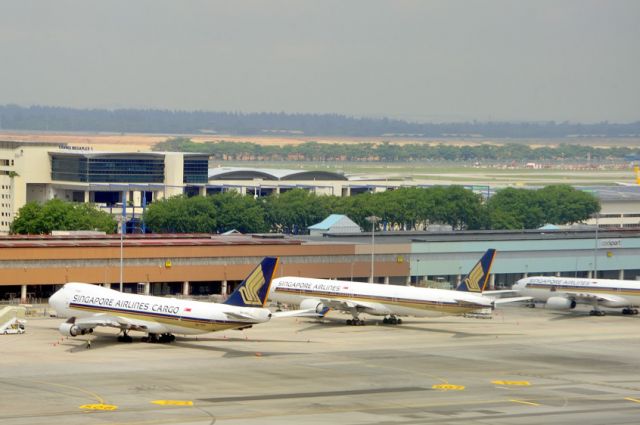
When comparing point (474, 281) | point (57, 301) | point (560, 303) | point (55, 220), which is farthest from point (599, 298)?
point (55, 220)

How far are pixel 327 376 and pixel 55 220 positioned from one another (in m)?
95.5

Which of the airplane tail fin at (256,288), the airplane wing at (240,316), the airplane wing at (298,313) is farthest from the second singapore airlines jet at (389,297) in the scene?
the airplane wing at (240,316)

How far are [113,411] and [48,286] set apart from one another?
215 ft

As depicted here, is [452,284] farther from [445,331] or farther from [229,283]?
[445,331]

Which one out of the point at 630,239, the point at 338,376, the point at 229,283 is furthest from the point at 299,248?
the point at 338,376

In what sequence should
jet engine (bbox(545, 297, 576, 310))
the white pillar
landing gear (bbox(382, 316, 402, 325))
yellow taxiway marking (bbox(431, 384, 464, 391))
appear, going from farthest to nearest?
jet engine (bbox(545, 297, 576, 310))
the white pillar
landing gear (bbox(382, 316, 402, 325))
yellow taxiway marking (bbox(431, 384, 464, 391))

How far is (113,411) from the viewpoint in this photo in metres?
71.2

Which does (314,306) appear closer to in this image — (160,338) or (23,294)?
(160,338)

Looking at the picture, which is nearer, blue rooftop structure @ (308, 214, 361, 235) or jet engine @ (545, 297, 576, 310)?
jet engine @ (545, 297, 576, 310)

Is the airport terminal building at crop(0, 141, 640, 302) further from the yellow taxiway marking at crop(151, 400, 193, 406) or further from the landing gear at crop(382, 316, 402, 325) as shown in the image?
the yellow taxiway marking at crop(151, 400, 193, 406)

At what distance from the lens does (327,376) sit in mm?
86438

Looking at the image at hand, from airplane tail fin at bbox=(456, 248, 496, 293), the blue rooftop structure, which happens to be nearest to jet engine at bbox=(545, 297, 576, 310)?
airplane tail fin at bbox=(456, 248, 496, 293)

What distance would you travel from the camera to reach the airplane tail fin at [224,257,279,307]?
9781cm

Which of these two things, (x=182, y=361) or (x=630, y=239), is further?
(x=630, y=239)
